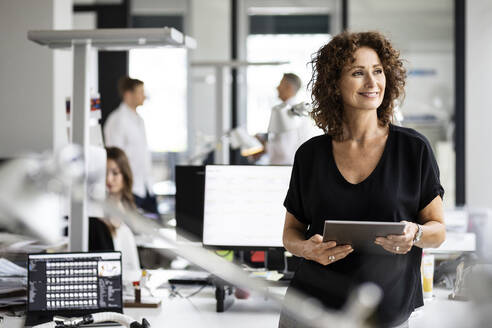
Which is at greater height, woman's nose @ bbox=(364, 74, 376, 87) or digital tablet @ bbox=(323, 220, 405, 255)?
woman's nose @ bbox=(364, 74, 376, 87)

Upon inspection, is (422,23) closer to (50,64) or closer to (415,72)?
(415,72)

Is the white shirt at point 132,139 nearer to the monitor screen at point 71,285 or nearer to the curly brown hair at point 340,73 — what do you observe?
the monitor screen at point 71,285

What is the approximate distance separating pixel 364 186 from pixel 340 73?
34 centimetres

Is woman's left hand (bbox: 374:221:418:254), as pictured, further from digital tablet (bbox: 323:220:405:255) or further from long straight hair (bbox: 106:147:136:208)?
long straight hair (bbox: 106:147:136:208)

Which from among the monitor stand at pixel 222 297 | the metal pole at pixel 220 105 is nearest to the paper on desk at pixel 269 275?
the monitor stand at pixel 222 297

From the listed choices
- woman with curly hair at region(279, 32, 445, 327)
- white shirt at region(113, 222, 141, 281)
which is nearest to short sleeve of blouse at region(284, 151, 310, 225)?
woman with curly hair at region(279, 32, 445, 327)

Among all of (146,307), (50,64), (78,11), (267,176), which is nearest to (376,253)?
(267,176)

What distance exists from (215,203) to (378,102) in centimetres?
79

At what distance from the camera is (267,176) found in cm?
220

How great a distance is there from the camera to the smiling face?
1.63 m

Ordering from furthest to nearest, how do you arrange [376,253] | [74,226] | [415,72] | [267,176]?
[415,72], [267,176], [74,226], [376,253]

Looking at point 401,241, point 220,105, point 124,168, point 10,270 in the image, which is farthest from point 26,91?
point 401,241

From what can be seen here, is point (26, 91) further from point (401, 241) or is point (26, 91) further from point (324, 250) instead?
point (401, 241)

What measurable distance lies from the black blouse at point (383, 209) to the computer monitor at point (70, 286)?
62cm
